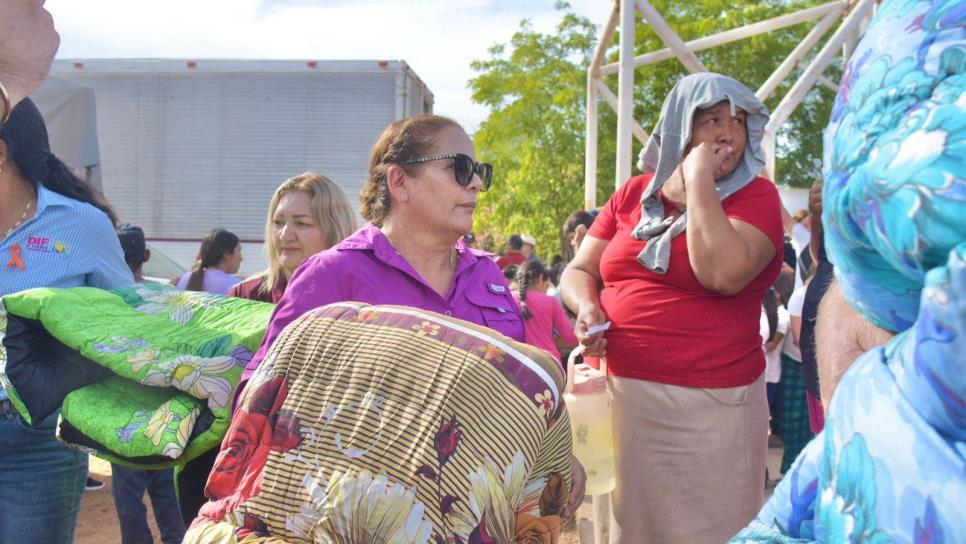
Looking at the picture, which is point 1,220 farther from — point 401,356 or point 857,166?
point 857,166

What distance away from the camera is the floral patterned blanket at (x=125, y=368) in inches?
81.6

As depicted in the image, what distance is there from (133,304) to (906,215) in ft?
7.26

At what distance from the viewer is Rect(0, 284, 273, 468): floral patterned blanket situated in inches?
81.6

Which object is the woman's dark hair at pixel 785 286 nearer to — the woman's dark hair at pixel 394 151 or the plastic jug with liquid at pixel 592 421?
the plastic jug with liquid at pixel 592 421

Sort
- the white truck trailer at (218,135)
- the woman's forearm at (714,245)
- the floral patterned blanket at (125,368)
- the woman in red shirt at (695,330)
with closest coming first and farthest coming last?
the floral patterned blanket at (125,368) → the woman's forearm at (714,245) → the woman in red shirt at (695,330) → the white truck trailer at (218,135)

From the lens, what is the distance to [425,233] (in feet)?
8.68

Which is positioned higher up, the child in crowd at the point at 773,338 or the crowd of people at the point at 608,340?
the crowd of people at the point at 608,340

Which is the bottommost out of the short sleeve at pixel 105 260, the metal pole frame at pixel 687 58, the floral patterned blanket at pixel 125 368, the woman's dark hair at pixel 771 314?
the woman's dark hair at pixel 771 314

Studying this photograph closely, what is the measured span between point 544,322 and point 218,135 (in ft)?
25.9

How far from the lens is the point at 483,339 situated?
149cm

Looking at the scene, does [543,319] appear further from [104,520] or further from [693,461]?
[104,520]

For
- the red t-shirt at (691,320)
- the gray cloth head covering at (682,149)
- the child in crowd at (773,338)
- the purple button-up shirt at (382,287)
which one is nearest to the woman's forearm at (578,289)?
the red t-shirt at (691,320)

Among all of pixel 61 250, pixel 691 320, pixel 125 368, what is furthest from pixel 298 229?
pixel 691 320

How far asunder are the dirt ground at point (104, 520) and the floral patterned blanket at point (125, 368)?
310 cm
